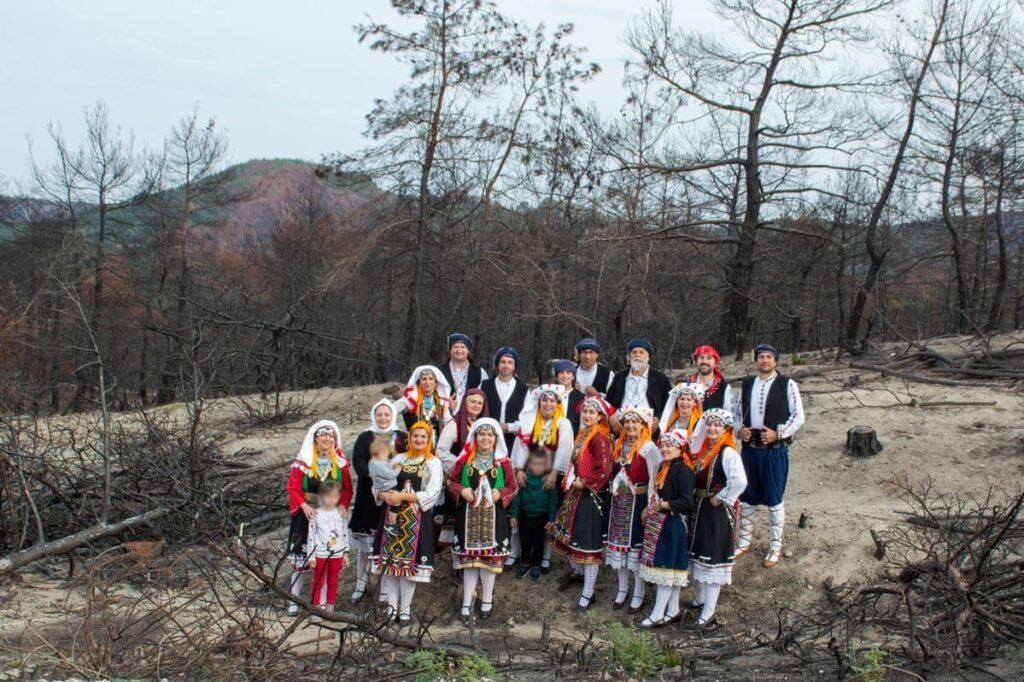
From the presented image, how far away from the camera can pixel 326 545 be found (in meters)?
6.17

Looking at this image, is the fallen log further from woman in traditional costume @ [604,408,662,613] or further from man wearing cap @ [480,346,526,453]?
woman in traditional costume @ [604,408,662,613]

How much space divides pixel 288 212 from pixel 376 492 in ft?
84.4

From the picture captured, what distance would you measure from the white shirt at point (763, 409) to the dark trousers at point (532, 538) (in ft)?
6.19

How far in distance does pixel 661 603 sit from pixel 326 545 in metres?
2.52

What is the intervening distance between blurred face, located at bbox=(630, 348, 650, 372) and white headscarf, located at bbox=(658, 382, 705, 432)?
40 cm

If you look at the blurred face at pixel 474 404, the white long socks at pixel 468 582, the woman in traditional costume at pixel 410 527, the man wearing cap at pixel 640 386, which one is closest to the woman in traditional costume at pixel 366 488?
the woman in traditional costume at pixel 410 527

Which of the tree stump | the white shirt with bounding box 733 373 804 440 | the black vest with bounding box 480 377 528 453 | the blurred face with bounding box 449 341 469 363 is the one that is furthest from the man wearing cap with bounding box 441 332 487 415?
the tree stump

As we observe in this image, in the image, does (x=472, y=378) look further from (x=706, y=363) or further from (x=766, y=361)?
(x=766, y=361)

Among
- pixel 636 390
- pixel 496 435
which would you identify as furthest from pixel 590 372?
pixel 496 435

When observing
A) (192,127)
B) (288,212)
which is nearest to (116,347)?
(192,127)

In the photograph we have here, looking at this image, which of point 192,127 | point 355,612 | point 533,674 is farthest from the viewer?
point 192,127

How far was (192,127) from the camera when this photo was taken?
21438 millimetres

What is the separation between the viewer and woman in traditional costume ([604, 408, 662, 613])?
6578 mm

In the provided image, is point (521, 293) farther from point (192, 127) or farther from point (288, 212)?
point (288, 212)
